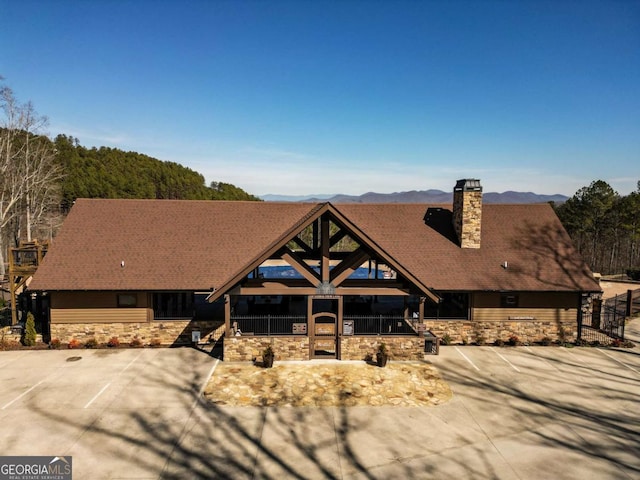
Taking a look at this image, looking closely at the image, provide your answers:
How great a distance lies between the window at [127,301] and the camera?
758 inches

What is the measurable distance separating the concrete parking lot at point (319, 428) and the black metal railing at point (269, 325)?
2672mm

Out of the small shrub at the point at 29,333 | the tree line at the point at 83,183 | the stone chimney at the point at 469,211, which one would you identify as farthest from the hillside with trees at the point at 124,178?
the stone chimney at the point at 469,211

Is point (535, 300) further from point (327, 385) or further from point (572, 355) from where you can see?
point (327, 385)

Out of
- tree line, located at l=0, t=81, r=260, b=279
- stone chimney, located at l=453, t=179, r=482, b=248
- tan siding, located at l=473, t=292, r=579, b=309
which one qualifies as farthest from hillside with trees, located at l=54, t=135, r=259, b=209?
tan siding, located at l=473, t=292, r=579, b=309

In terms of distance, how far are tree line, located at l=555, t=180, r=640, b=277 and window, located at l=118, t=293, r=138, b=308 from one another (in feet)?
162

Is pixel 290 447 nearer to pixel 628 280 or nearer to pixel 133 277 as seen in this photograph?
pixel 133 277

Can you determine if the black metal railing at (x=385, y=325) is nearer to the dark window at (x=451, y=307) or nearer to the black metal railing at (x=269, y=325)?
the dark window at (x=451, y=307)

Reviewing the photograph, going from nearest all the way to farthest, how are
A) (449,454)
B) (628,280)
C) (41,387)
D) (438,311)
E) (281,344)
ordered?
(449,454)
(41,387)
(281,344)
(438,311)
(628,280)

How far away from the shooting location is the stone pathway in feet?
45.2

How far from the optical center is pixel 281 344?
1748 cm

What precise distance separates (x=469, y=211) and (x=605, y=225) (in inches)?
1507

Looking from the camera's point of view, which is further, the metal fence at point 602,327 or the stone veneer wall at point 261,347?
the metal fence at point 602,327

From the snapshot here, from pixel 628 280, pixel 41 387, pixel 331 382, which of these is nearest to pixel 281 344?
pixel 331 382

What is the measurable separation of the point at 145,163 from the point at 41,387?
8407cm
